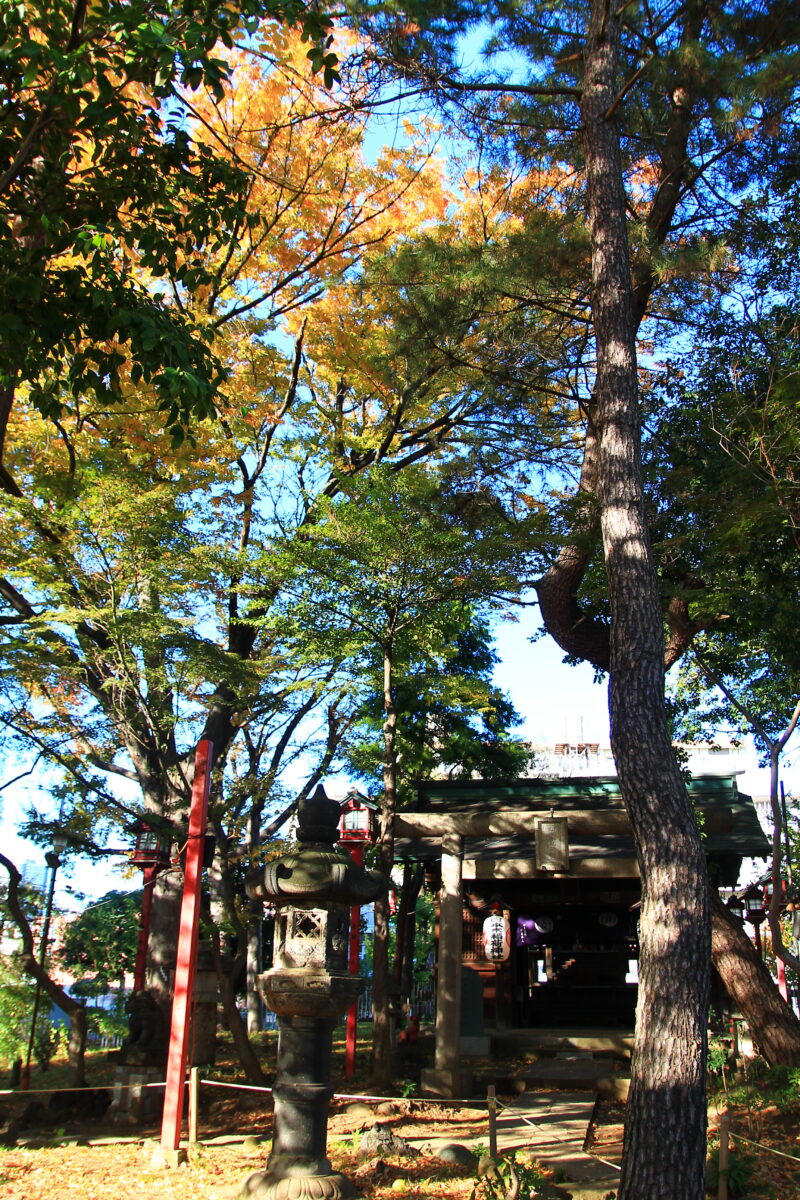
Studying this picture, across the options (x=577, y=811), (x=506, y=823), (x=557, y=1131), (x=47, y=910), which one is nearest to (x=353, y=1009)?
(x=506, y=823)

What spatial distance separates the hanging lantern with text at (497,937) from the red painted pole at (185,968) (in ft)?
29.3

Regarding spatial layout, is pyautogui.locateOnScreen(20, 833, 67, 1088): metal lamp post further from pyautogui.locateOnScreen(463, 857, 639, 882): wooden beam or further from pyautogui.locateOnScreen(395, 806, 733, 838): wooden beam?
pyautogui.locateOnScreen(463, 857, 639, 882): wooden beam

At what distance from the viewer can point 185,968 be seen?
350 inches

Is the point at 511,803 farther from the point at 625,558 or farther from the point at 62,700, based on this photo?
the point at 625,558

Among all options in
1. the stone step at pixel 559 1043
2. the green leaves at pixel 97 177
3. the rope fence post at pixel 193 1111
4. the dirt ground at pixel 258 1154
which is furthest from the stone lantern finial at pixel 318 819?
the stone step at pixel 559 1043

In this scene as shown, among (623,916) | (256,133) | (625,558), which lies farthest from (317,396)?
(623,916)

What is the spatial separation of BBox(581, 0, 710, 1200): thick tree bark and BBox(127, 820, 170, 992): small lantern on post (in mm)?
7745

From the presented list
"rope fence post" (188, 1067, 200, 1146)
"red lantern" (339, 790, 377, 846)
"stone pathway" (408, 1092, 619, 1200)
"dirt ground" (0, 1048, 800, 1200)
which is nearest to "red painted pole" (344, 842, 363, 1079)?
"red lantern" (339, 790, 377, 846)

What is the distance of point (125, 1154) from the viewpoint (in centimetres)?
923

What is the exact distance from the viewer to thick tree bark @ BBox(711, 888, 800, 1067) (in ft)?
34.3

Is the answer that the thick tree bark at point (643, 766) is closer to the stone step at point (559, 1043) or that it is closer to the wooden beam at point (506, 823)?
the wooden beam at point (506, 823)

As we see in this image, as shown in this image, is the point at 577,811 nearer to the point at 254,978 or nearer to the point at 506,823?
the point at 506,823

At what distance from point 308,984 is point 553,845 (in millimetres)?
5106

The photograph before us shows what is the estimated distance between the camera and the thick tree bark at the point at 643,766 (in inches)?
213
